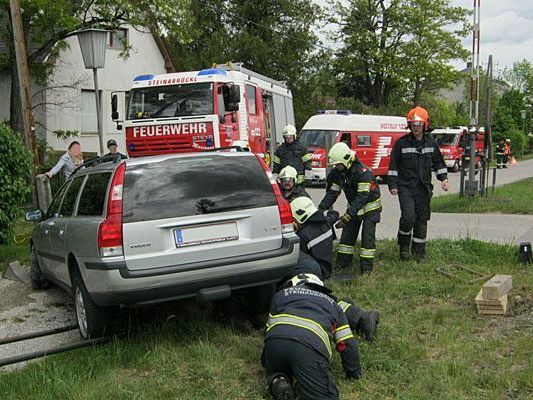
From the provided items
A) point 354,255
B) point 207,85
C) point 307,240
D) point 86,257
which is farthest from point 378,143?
point 86,257

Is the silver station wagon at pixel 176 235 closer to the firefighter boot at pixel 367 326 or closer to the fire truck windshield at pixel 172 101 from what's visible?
the firefighter boot at pixel 367 326

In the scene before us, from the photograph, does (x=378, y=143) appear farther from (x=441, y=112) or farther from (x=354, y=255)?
(x=441, y=112)

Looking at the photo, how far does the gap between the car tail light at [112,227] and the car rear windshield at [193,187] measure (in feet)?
0.19

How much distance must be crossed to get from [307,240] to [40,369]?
2.83 meters

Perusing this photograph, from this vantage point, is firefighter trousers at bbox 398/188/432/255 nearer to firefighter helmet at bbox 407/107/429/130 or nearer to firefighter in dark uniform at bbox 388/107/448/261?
firefighter in dark uniform at bbox 388/107/448/261

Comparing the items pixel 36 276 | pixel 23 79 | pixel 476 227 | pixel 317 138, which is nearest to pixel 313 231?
pixel 36 276

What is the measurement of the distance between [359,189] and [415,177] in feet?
2.86

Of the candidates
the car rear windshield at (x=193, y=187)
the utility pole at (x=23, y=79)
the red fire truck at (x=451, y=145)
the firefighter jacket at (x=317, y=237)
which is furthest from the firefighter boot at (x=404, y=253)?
the red fire truck at (x=451, y=145)

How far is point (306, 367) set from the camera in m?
3.78

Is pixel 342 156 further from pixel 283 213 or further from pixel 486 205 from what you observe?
pixel 486 205

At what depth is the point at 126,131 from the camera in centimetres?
1337

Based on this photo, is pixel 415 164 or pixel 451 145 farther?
pixel 451 145

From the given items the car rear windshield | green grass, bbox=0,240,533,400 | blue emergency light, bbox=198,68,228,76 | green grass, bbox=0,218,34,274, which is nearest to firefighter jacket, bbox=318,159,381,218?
green grass, bbox=0,240,533,400

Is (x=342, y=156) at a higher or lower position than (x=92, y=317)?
higher
